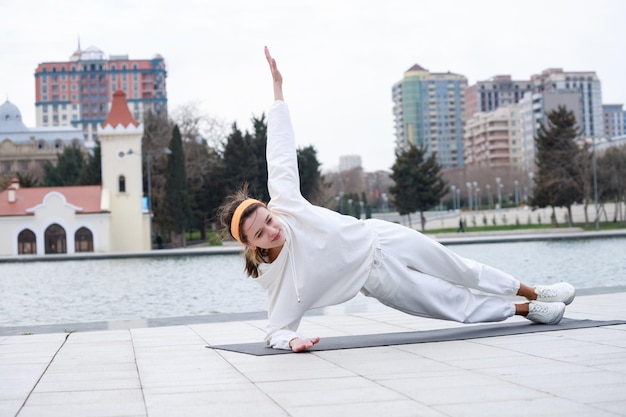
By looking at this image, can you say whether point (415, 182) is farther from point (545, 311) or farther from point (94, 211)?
point (545, 311)

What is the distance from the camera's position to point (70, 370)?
16.7 ft

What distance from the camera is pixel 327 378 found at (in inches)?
172

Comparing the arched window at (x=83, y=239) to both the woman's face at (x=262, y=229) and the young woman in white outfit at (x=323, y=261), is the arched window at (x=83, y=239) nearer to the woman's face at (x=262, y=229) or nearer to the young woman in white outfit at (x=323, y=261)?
the young woman in white outfit at (x=323, y=261)

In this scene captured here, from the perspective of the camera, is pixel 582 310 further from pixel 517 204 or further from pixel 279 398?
pixel 517 204

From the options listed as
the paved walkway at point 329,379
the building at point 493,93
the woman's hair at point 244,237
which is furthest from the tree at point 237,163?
the building at point 493,93

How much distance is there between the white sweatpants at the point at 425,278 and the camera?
564 cm

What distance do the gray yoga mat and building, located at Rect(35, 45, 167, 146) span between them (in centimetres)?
14422

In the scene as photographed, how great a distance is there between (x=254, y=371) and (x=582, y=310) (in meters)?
3.87

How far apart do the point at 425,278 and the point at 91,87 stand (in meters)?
149

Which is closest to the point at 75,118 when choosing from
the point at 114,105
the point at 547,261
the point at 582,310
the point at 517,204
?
the point at 517,204

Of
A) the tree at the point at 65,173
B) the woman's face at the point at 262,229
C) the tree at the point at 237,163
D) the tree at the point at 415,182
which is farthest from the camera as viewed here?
the tree at the point at 65,173

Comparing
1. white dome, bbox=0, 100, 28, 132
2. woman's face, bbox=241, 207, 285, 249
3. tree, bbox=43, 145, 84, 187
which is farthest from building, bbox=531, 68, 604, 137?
woman's face, bbox=241, 207, 285, 249

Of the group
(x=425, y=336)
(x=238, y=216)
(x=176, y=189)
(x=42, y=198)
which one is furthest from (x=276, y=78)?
(x=176, y=189)

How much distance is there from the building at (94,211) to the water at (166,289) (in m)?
23.9
